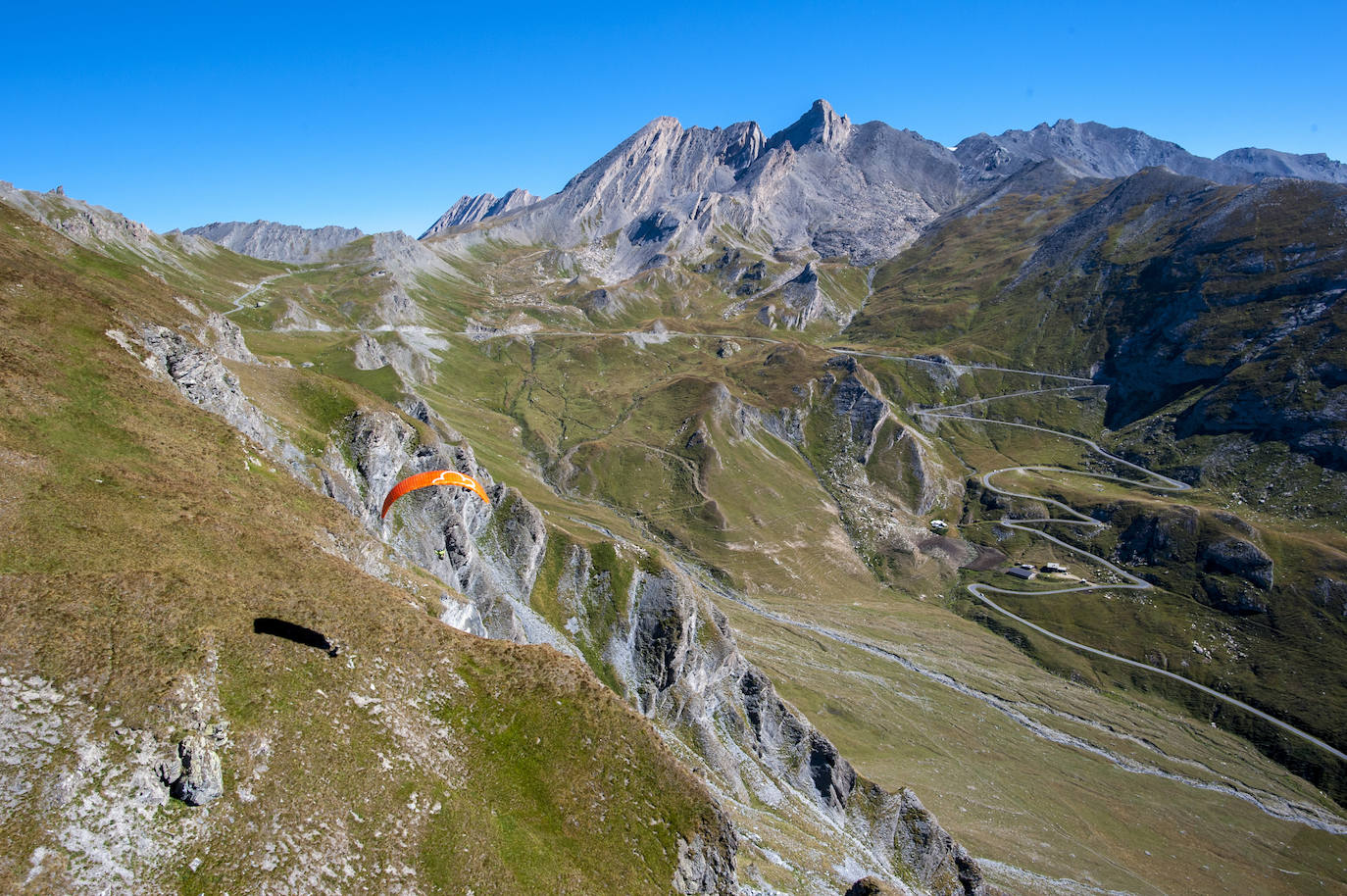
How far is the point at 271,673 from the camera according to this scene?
3103 centimetres

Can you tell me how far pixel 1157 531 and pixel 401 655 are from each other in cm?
20818

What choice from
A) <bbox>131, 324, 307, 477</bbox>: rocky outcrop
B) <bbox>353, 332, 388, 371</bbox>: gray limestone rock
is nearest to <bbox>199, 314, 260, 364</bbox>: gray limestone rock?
<bbox>131, 324, 307, 477</bbox>: rocky outcrop

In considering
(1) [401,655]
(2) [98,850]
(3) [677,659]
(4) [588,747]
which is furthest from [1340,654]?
(2) [98,850]

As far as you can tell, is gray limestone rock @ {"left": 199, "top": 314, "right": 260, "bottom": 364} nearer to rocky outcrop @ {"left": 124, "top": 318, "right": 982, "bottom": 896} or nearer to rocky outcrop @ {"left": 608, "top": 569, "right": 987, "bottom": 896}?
rocky outcrop @ {"left": 124, "top": 318, "right": 982, "bottom": 896}

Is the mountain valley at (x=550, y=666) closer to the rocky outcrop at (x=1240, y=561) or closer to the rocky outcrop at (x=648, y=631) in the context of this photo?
the rocky outcrop at (x=648, y=631)

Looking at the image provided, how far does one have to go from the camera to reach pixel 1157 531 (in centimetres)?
17538

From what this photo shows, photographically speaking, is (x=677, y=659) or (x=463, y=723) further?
(x=677, y=659)

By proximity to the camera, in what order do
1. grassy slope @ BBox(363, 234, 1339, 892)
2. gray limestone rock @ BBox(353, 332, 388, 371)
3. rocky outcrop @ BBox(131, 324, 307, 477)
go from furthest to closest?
gray limestone rock @ BBox(353, 332, 388, 371), grassy slope @ BBox(363, 234, 1339, 892), rocky outcrop @ BBox(131, 324, 307, 477)

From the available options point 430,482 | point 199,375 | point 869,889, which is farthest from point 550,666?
point 199,375

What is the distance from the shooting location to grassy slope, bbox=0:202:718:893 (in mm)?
26609

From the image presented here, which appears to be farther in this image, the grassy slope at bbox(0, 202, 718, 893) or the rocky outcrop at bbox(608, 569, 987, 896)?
the rocky outcrop at bbox(608, 569, 987, 896)

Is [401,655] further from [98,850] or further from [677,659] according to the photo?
[677,659]

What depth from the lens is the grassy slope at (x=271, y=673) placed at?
26609mm

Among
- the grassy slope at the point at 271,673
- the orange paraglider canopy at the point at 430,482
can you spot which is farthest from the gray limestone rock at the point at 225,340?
the orange paraglider canopy at the point at 430,482
